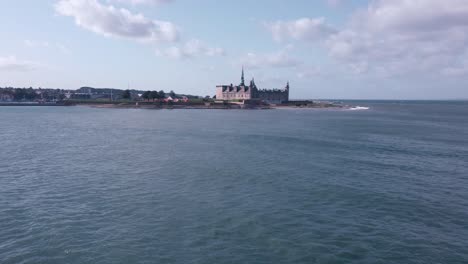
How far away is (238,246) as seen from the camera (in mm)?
17797

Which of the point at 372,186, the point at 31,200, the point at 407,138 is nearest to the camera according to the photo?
the point at 31,200

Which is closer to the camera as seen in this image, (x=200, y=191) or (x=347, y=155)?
(x=200, y=191)

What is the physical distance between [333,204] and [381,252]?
7038mm

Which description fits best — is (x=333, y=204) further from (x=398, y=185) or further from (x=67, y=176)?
(x=67, y=176)

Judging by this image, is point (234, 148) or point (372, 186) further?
point (234, 148)

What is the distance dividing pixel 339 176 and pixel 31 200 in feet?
84.1

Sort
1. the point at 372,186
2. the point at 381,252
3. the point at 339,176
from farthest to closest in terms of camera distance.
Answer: the point at 339,176, the point at 372,186, the point at 381,252

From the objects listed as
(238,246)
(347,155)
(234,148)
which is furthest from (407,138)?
(238,246)

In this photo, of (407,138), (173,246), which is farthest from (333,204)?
(407,138)

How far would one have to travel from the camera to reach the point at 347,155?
4416 cm

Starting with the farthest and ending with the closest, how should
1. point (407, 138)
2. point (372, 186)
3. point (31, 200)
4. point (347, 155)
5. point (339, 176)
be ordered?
point (407, 138)
point (347, 155)
point (339, 176)
point (372, 186)
point (31, 200)

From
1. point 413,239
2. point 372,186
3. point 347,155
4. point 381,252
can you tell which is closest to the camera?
point 381,252

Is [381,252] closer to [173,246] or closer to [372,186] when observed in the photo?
[173,246]

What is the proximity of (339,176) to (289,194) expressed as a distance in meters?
8.31
